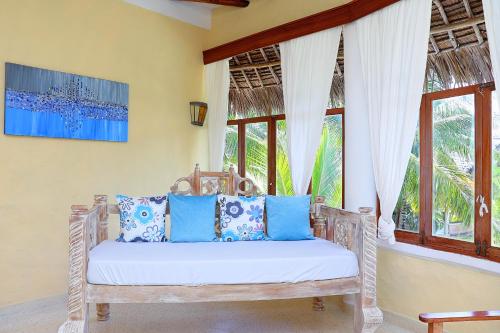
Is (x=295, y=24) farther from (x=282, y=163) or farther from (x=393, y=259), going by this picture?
(x=393, y=259)

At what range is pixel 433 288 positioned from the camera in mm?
2957

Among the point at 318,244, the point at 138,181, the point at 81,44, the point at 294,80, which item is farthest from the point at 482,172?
the point at 81,44

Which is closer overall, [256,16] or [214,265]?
[214,265]

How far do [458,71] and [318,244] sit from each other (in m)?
1.60

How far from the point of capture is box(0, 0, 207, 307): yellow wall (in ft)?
11.1

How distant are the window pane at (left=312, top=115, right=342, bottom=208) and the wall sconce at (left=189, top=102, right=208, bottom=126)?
4.49 ft

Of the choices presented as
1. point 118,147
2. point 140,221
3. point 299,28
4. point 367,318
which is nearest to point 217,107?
point 118,147

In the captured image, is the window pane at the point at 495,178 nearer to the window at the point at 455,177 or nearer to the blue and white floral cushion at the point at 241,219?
the window at the point at 455,177

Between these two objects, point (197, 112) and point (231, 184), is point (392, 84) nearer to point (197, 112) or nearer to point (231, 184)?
point (231, 184)

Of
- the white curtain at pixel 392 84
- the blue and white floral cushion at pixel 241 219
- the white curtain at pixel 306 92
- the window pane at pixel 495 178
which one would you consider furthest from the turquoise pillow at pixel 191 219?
the window pane at pixel 495 178

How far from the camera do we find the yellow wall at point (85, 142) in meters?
3.37

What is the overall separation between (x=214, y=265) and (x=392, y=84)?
1852 millimetres

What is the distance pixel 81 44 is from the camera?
3.78 metres

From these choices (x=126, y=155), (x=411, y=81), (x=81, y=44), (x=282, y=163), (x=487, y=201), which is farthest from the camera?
(x=282, y=163)
